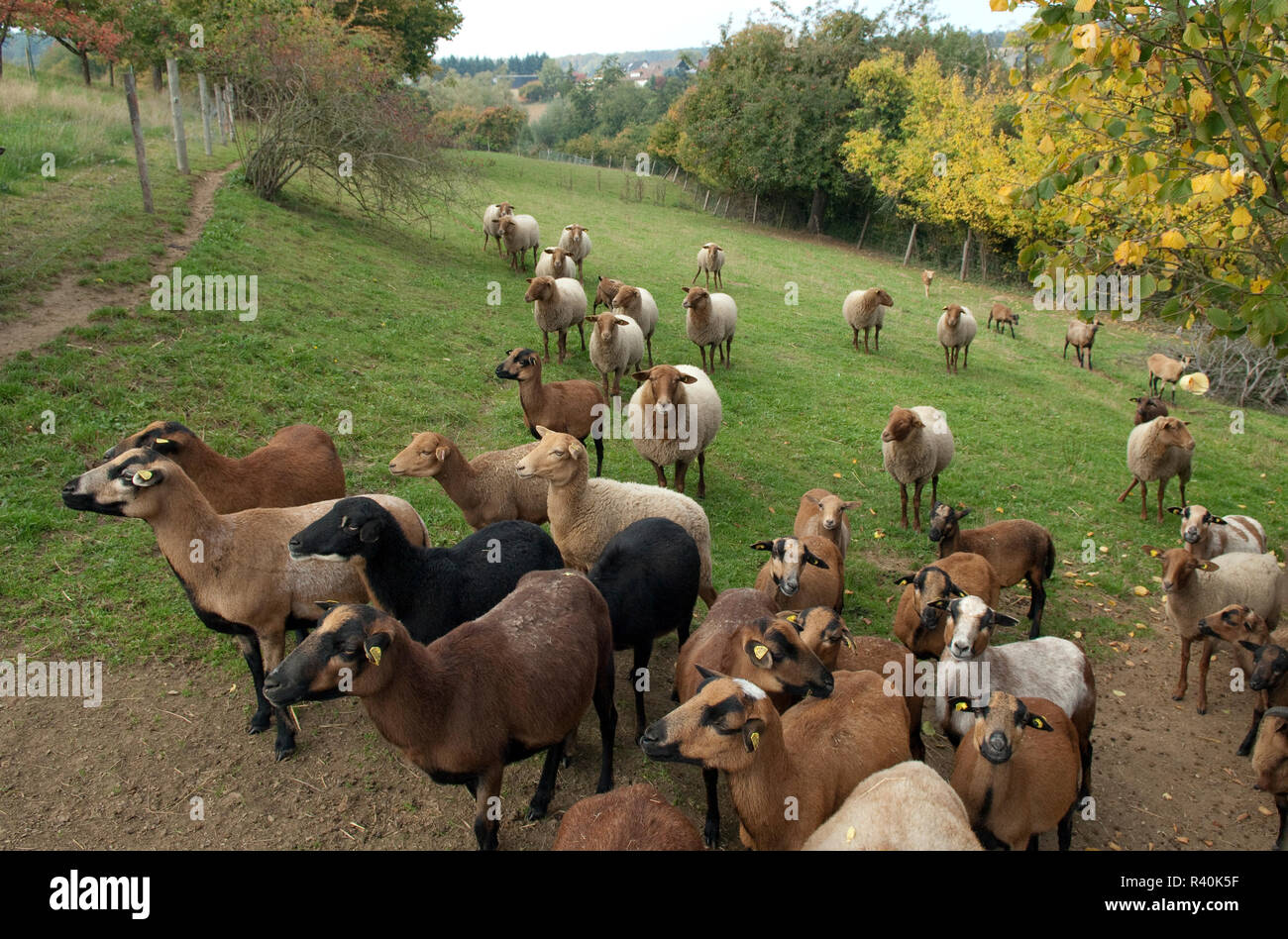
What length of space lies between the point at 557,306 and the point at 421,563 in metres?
9.56

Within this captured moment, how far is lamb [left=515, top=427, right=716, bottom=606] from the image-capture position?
23.7ft

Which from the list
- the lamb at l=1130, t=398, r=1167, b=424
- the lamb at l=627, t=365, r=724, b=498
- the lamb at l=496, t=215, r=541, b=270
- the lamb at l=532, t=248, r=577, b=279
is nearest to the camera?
the lamb at l=627, t=365, r=724, b=498

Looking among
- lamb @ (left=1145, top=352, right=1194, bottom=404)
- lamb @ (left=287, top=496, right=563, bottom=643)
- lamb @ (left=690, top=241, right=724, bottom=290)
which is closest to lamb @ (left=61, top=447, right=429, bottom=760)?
lamb @ (left=287, top=496, right=563, bottom=643)

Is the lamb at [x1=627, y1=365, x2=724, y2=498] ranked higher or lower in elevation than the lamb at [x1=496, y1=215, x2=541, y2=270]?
lower

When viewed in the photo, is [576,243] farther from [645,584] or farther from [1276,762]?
[1276,762]

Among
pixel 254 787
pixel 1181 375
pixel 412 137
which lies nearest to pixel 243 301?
pixel 412 137

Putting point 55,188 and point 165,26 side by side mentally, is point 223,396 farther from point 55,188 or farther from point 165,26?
point 165,26

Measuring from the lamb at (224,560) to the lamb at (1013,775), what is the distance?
4.60 meters

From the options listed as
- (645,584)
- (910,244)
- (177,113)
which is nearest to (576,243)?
(177,113)

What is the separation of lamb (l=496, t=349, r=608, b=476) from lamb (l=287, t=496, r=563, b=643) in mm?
3969

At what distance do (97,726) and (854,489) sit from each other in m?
8.99

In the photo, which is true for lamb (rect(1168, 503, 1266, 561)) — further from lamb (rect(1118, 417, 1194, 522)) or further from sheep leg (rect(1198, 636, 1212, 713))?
sheep leg (rect(1198, 636, 1212, 713))

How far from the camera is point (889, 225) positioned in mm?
38781

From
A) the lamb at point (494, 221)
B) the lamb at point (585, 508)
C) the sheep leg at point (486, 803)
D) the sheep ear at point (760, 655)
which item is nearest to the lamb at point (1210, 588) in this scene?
the lamb at point (585, 508)
